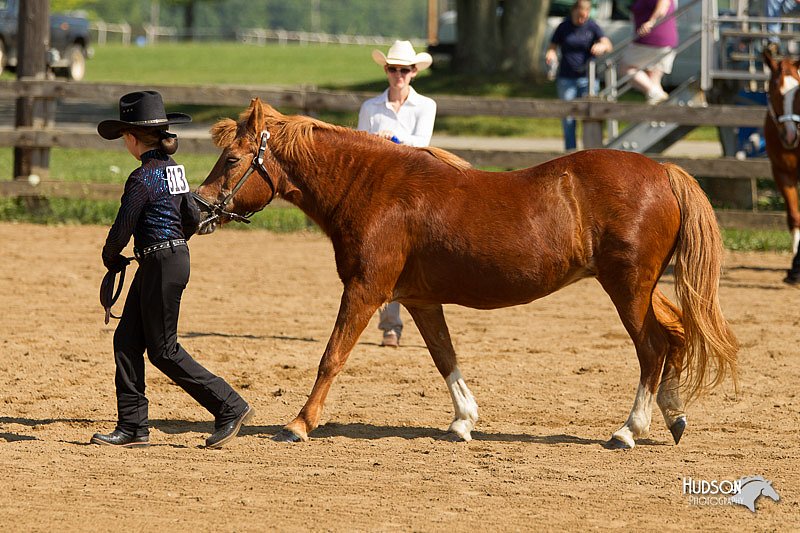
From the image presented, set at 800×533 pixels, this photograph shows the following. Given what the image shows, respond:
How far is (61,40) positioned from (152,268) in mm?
28121

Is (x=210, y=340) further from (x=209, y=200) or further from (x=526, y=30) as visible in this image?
(x=526, y=30)

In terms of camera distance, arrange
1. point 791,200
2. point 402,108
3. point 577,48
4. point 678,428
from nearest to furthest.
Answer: point 678,428
point 402,108
point 791,200
point 577,48

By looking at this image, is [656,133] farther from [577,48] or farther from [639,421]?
[639,421]

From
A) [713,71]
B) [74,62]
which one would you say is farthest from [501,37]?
[713,71]

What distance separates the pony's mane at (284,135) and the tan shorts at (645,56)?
9.55m

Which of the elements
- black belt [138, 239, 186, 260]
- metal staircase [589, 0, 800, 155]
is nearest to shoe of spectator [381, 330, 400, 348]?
black belt [138, 239, 186, 260]

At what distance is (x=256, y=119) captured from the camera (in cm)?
612

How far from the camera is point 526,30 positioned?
27.4 metres

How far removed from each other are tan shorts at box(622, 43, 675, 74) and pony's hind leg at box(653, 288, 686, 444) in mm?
9430

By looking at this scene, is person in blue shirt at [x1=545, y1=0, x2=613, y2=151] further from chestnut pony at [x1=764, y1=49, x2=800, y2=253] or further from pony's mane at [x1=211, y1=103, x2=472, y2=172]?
pony's mane at [x1=211, y1=103, x2=472, y2=172]

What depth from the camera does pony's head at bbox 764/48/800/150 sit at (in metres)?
11.1

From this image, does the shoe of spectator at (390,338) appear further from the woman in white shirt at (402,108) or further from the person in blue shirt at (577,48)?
the person in blue shirt at (577,48)

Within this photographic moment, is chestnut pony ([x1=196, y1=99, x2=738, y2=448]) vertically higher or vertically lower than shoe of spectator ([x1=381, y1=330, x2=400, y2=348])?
higher

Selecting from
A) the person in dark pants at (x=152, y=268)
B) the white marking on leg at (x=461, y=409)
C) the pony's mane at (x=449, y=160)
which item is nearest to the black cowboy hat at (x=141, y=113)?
the person in dark pants at (x=152, y=268)
